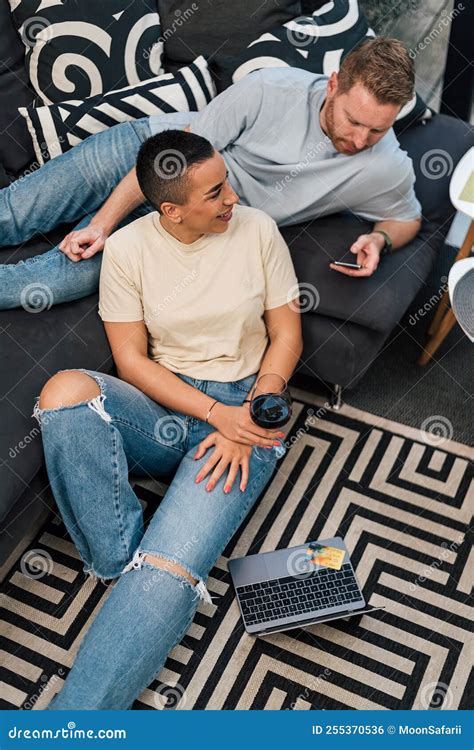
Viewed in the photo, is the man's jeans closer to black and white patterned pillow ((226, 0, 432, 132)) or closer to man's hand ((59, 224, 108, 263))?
man's hand ((59, 224, 108, 263))

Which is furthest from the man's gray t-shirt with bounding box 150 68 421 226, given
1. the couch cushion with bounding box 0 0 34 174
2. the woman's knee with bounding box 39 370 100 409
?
the woman's knee with bounding box 39 370 100 409

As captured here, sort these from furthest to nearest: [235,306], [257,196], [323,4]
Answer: [323,4], [257,196], [235,306]

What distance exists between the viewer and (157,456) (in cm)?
177

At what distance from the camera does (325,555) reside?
1.84 m

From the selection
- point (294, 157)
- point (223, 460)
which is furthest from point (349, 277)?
point (223, 460)

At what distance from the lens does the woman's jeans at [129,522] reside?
5.05 feet

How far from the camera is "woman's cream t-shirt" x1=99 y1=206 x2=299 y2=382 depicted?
1721 millimetres

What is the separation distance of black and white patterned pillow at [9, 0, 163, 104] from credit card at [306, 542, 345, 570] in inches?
53.4

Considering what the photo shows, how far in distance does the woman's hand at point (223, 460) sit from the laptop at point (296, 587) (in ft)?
0.79

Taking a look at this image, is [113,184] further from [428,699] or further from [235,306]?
[428,699]

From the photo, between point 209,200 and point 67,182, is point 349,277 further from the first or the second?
point 67,182

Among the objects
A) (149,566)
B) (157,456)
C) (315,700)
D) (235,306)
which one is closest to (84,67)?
(235,306)

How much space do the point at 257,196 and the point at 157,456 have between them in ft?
2.27

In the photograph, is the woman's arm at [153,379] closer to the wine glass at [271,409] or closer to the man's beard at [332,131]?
the wine glass at [271,409]
